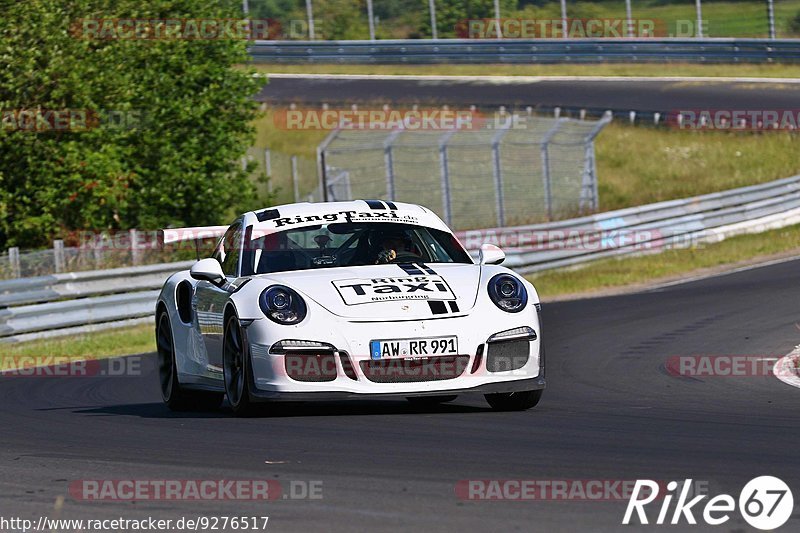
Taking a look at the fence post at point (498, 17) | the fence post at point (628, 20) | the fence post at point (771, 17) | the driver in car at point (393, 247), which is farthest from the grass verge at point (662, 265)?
the fence post at point (498, 17)

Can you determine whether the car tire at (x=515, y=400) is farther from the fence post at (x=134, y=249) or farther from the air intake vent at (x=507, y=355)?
the fence post at (x=134, y=249)

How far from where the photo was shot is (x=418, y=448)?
6867mm

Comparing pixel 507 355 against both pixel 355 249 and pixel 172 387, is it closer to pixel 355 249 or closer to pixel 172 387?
pixel 355 249

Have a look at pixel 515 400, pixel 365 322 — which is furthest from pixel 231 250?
pixel 515 400

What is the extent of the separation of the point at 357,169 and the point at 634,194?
7.38 metres

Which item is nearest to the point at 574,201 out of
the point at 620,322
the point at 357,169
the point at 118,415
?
the point at 357,169

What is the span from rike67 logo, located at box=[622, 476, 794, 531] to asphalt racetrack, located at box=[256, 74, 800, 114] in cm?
3132

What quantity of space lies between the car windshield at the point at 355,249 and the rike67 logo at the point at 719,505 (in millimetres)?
3927

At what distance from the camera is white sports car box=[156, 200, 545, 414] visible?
8195mm

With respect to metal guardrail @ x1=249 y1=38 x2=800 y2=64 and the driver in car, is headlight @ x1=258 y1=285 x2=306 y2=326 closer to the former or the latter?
the driver in car

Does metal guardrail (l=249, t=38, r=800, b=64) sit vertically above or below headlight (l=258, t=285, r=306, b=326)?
below

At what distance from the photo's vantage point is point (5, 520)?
18.1 ft
